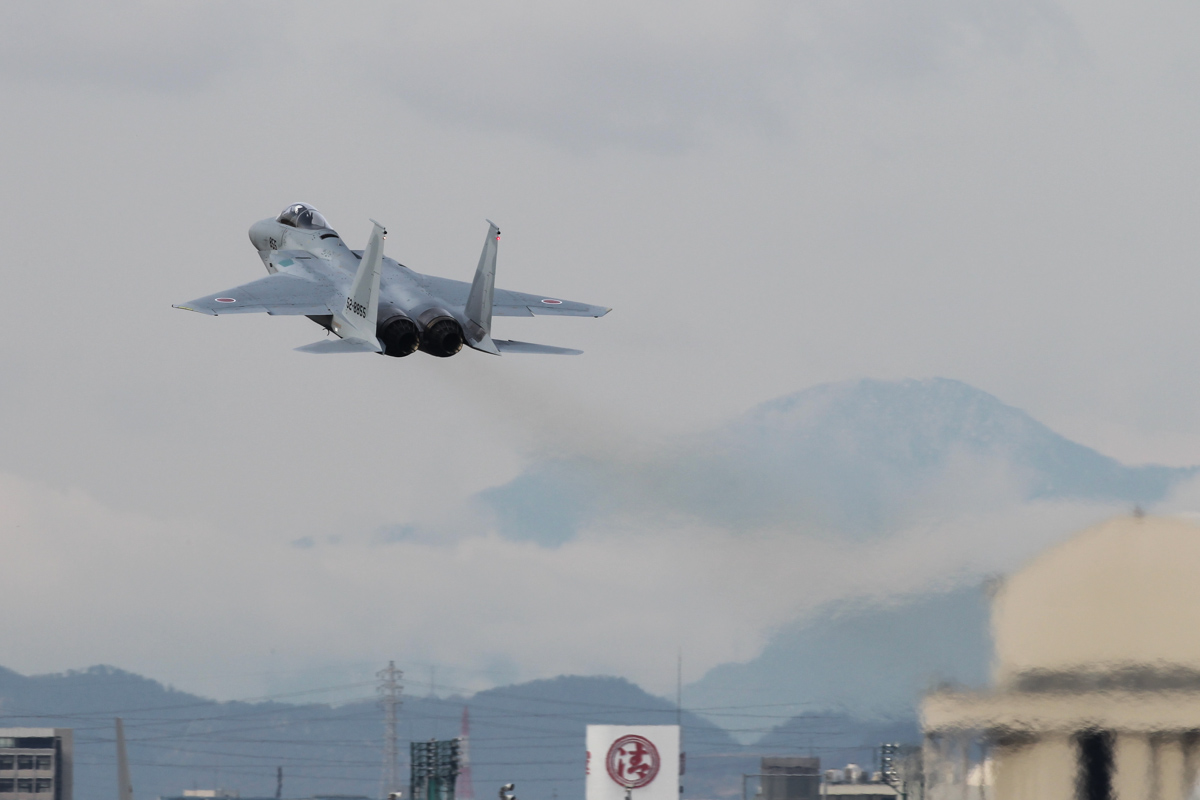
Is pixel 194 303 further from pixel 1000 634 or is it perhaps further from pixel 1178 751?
pixel 1178 751

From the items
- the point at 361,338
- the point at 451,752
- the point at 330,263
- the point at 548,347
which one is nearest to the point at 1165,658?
the point at 548,347

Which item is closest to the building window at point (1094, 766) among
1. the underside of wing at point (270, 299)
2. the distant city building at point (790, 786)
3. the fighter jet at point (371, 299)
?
the fighter jet at point (371, 299)

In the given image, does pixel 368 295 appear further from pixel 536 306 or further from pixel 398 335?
pixel 536 306

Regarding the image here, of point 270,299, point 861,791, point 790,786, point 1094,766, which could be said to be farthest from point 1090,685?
point 861,791

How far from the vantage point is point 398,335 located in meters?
47.4

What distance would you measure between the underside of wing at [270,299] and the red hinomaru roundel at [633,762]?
16186 millimetres

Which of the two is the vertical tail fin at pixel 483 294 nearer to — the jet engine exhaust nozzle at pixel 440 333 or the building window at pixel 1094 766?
the jet engine exhaust nozzle at pixel 440 333

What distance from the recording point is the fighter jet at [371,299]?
1870 inches

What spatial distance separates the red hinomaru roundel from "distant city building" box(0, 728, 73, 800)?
12321 cm

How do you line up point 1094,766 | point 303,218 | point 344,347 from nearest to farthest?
point 1094,766
point 344,347
point 303,218

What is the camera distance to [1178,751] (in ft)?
132

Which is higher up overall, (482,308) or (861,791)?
(482,308)

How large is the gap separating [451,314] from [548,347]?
10.3ft

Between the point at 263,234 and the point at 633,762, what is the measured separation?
23109 millimetres
